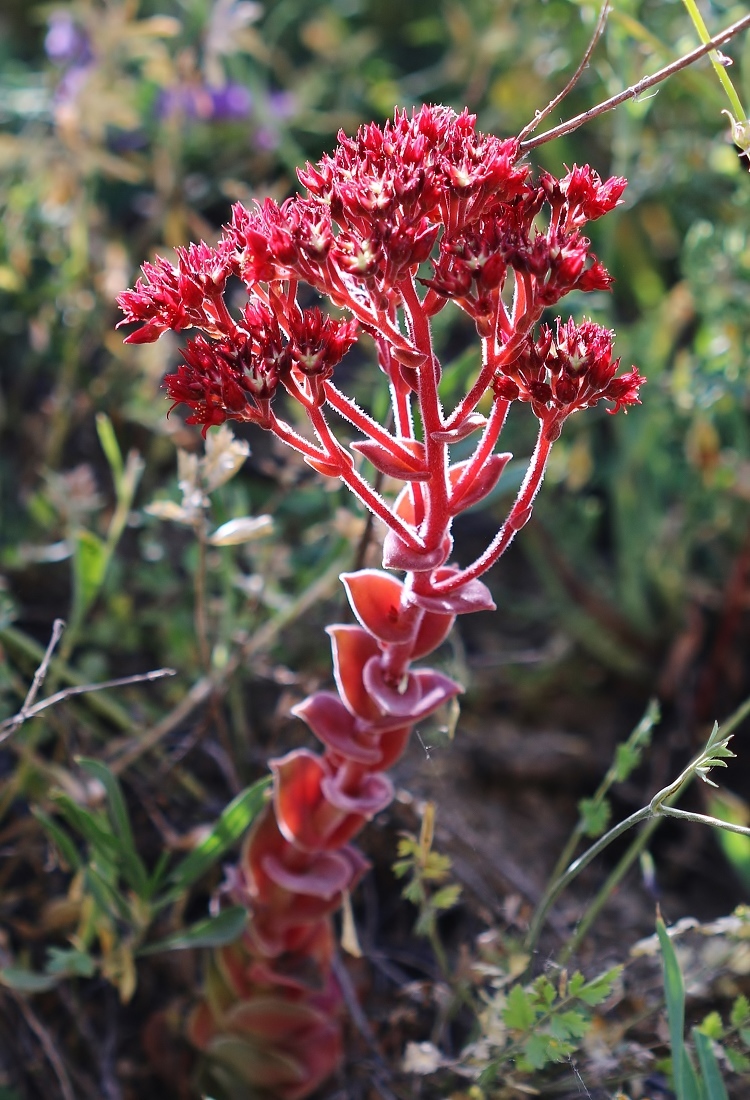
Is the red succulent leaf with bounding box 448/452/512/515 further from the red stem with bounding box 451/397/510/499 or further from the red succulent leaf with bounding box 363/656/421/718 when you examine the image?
the red succulent leaf with bounding box 363/656/421/718

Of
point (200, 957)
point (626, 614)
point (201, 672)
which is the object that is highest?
point (201, 672)

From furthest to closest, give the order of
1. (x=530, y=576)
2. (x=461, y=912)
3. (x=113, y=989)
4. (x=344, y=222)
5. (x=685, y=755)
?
(x=530, y=576), (x=685, y=755), (x=461, y=912), (x=113, y=989), (x=344, y=222)

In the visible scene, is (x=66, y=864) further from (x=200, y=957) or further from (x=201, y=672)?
(x=201, y=672)

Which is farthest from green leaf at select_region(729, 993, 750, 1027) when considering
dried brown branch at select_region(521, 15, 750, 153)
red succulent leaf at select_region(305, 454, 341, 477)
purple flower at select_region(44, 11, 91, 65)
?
purple flower at select_region(44, 11, 91, 65)

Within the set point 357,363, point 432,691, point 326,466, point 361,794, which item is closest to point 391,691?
point 432,691

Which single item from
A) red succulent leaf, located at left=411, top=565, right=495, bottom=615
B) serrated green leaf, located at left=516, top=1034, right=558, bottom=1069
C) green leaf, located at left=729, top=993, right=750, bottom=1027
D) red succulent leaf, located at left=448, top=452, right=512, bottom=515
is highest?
red succulent leaf, located at left=448, top=452, right=512, bottom=515

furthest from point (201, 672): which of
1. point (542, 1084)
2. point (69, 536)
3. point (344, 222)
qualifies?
point (344, 222)

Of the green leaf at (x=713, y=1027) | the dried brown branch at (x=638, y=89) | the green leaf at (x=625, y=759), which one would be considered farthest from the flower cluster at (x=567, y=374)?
the green leaf at (x=713, y=1027)
